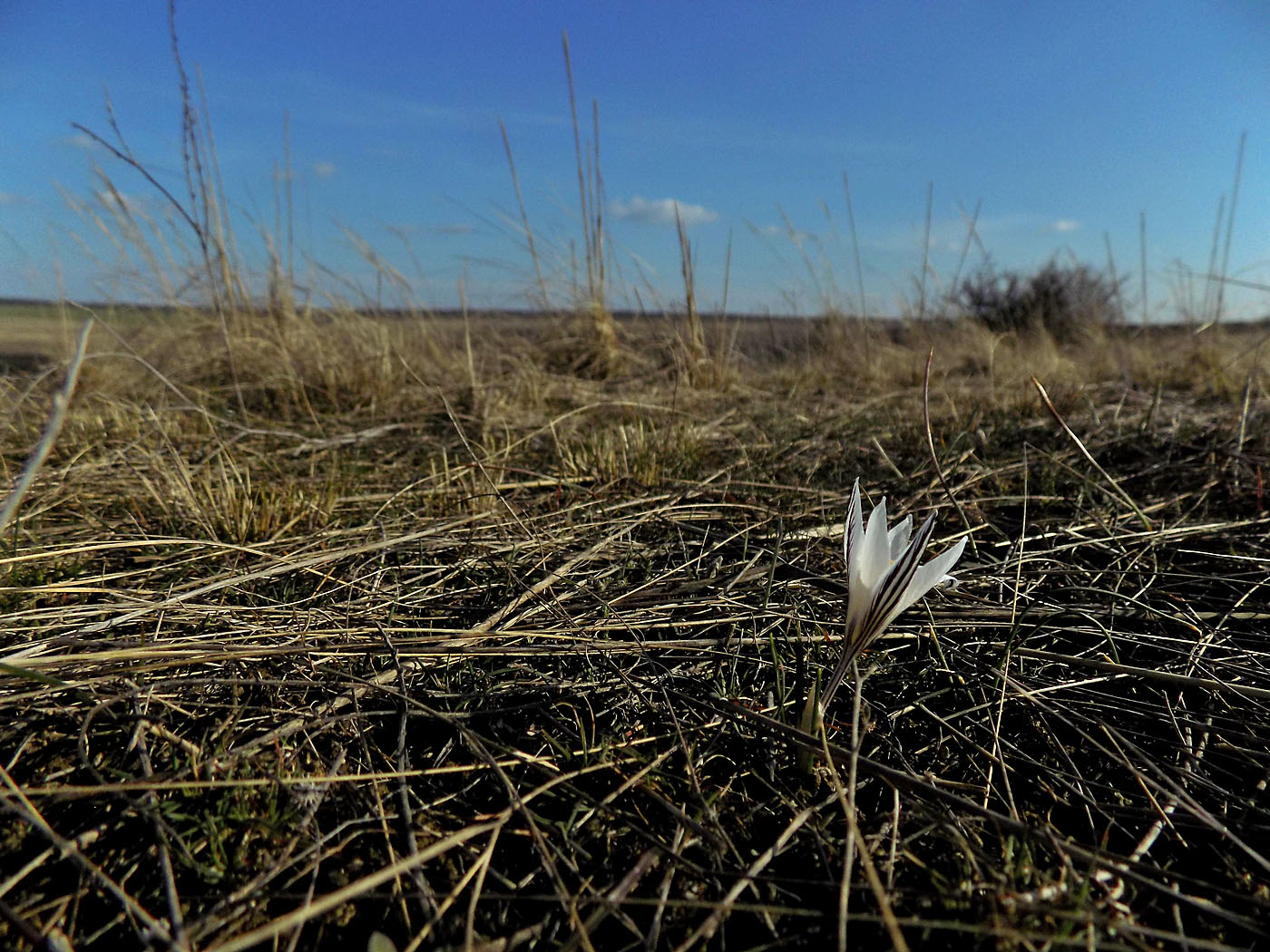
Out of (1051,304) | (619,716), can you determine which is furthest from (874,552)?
(1051,304)

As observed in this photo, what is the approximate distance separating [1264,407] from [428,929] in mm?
3238

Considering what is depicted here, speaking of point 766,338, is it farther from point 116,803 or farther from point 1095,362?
point 116,803

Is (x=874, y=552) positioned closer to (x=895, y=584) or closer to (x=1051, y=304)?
(x=895, y=584)

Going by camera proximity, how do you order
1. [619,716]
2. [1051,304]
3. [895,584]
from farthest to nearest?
1. [1051,304]
2. [619,716]
3. [895,584]

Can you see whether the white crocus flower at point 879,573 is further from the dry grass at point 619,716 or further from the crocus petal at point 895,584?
the dry grass at point 619,716

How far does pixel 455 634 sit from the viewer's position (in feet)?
3.70

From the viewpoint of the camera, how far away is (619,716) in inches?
39.6

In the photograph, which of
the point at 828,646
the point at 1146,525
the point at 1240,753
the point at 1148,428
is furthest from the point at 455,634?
the point at 1148,428

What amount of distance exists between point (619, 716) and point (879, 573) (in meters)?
0.42

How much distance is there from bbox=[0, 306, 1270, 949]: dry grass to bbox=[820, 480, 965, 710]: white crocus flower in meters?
0.15

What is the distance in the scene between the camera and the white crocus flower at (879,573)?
29.6 inches

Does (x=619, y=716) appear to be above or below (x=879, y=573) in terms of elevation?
below

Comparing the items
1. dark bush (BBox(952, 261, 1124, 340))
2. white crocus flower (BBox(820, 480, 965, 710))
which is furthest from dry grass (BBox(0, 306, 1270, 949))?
dark bush (BBox(952, 261, 1124, 340))

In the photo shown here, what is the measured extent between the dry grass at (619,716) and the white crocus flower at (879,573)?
0.15 metres
